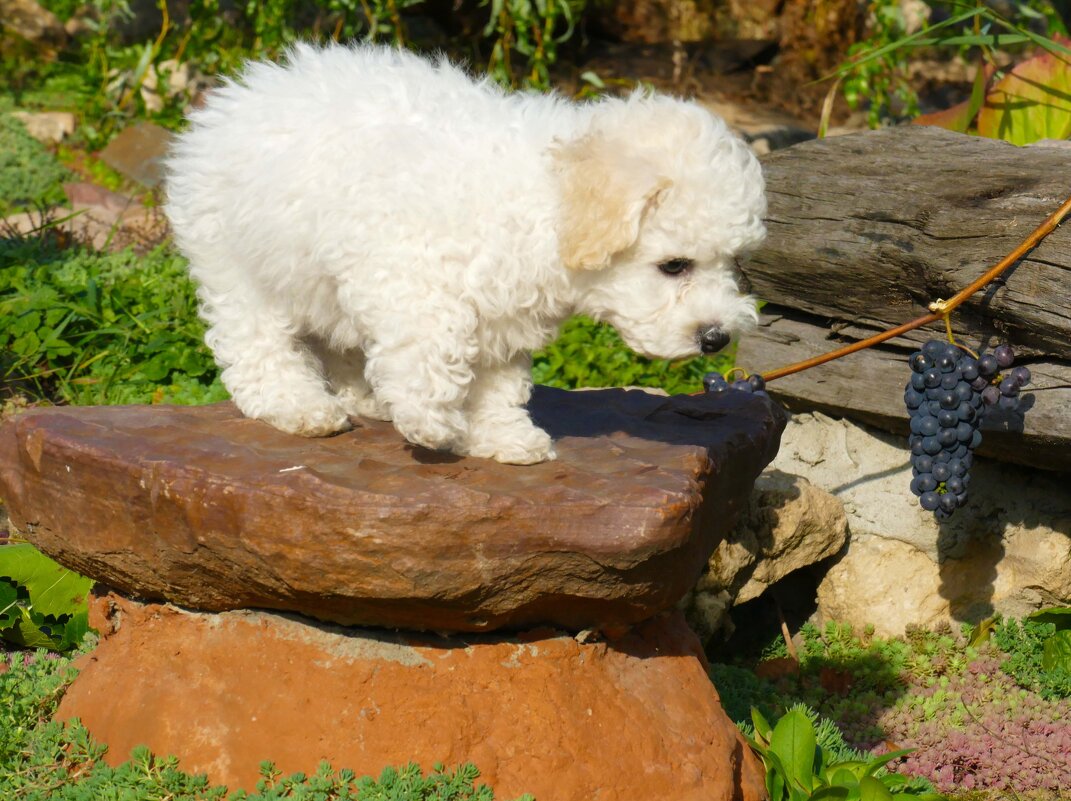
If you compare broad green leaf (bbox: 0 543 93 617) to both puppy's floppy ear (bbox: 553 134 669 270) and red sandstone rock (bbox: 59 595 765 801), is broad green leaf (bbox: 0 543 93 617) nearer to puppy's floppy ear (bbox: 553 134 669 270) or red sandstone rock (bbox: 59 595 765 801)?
red sandstone rock (bbox: 59 595 765 801)

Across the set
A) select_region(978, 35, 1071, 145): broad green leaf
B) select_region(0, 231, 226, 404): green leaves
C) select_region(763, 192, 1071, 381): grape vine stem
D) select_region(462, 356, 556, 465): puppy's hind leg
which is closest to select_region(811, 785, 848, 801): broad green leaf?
select_region(462, 356, 556, 465): puppy's hind leg

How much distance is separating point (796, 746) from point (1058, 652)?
6.78 feet

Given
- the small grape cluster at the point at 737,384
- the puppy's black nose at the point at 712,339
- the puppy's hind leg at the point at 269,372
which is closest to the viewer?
the puppy's black nose at the point at 712,339

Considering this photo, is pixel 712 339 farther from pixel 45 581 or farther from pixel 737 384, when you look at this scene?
pixel 45 581

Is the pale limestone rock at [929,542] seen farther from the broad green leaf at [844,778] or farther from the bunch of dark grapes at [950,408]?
the broad green leaf at [844,778]

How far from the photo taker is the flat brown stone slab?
145 inches

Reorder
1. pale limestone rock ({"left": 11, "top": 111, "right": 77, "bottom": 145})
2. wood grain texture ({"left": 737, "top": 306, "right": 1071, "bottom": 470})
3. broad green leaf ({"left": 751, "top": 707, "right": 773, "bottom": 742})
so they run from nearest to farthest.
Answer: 1. broad green leaf ({"left": 751, "top": 707, "right": 773, "bottom": 742})
2. wood grain texture ({"left": 737, "top": 306, "right": 1071, "bottom": 470})
3. pale limestone rock ({"left": 11, "top": 111, "right": 77, "bottom": 145})

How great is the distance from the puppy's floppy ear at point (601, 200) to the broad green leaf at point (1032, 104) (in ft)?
11.8

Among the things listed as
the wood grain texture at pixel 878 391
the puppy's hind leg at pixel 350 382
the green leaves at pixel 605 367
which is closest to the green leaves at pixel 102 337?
the green leaves at pixel 605 367

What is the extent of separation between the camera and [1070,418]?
4.96 metres

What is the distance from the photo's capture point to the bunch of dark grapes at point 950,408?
4.56m

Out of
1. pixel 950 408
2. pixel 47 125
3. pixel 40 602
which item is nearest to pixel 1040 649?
pixel 950 408

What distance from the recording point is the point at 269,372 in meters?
4.41

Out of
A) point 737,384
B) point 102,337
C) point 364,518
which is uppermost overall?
point 364,518
